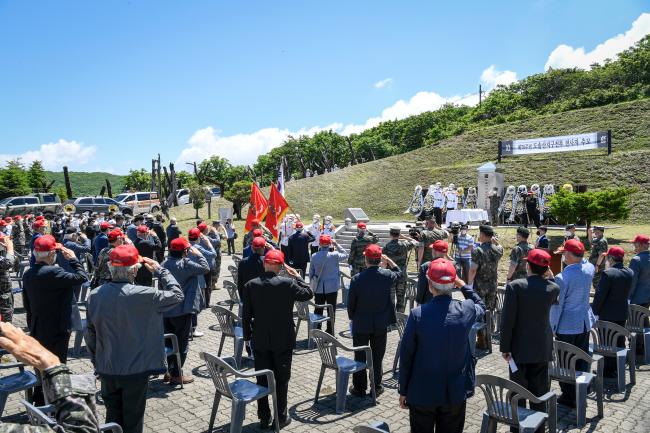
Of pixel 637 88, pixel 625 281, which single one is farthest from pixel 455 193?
pixel 637 88

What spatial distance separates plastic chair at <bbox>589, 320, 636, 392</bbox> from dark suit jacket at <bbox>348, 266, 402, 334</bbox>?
10.1 ft

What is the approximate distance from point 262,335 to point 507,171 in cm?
3306

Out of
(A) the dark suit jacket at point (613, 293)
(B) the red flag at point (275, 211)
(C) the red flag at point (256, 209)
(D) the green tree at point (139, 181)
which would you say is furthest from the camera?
(D) the green tree at point (139, 181)

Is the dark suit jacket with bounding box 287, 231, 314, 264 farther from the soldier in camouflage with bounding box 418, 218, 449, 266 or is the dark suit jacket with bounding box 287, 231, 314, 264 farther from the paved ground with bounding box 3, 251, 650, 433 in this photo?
the paved ground with bounding box 3, 251, 650, 433

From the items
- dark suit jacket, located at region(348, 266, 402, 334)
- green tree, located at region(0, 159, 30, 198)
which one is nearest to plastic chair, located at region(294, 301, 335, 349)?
dark suit jacket, located at region(348, 266, 402, 334)

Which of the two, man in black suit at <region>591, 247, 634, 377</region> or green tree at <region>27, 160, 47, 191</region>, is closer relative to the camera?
man in black suit at <region>591, 247, 634, 377</region>

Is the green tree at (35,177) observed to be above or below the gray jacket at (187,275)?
above

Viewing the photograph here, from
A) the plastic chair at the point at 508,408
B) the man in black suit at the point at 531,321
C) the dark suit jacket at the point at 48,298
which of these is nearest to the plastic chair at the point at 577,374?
the man in black suit at the point at 531,321

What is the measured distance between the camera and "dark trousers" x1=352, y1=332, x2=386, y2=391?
633 centimetres

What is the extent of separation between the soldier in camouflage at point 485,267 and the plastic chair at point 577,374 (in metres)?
2.50

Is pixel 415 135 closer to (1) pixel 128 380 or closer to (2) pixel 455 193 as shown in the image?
(2) pixel 455 193

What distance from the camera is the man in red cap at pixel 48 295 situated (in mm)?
5605

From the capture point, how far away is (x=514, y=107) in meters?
66.4

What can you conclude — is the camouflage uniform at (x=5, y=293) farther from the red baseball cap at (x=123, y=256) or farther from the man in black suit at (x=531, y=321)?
the man in black suit at (x=531, y=321)
